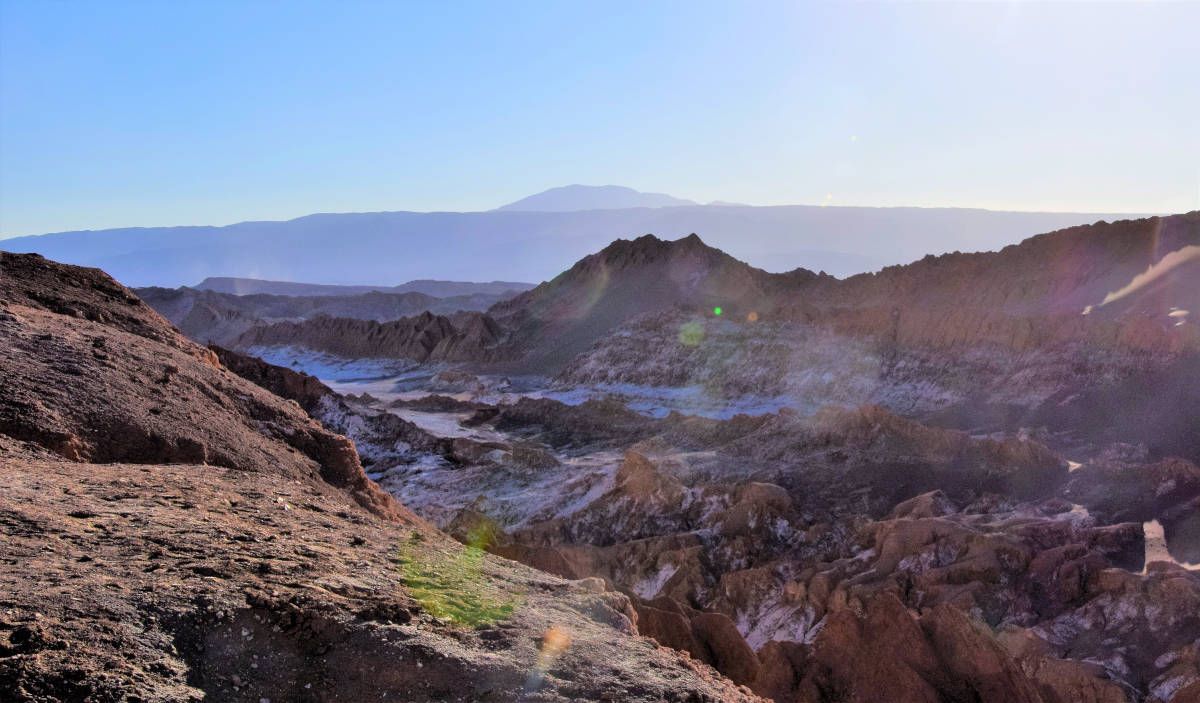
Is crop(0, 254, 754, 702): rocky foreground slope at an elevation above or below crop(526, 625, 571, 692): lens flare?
above

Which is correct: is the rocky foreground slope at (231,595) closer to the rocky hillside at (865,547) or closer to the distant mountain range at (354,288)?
the rocky hillside at (865,547)

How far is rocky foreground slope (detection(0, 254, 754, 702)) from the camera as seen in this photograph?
4191 mm

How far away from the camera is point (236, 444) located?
31.5 feet

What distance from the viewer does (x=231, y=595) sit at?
15.4ft

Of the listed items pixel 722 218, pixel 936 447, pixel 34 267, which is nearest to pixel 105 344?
pixel 34 267

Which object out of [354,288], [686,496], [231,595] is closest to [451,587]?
[231,595]

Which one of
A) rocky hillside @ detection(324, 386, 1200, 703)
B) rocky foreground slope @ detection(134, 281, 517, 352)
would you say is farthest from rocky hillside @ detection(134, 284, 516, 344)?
rocky hillside @ detection(324, 386, 1200, 703)

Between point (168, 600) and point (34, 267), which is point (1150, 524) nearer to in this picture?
point (168, 600)

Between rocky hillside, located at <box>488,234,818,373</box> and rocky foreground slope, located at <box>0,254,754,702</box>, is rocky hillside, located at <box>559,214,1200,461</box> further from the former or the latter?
rocky foreground slope, located at <box>0,254,754,702</box>

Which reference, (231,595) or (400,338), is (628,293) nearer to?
(400,338)

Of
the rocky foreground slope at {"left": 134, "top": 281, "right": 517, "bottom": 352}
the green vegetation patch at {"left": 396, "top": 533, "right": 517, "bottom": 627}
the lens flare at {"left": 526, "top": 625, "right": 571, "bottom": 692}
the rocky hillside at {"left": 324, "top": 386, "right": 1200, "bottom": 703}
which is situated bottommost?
the rocky hillside at {"left": 324, "top": 386, "right": 1200, "bottom": 703}

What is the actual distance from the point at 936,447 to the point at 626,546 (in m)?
9.25

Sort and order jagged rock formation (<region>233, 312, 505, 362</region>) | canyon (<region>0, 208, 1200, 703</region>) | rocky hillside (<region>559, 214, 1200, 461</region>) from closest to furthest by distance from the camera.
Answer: canyon (<region>0, 208, 1200, 703</region>)
rocky hillside (<region>559, 214, 1200, 461</region>)
jagged rock formation (<region>233, 312, 505, 362</region>)

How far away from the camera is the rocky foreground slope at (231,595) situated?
13.8 ft
